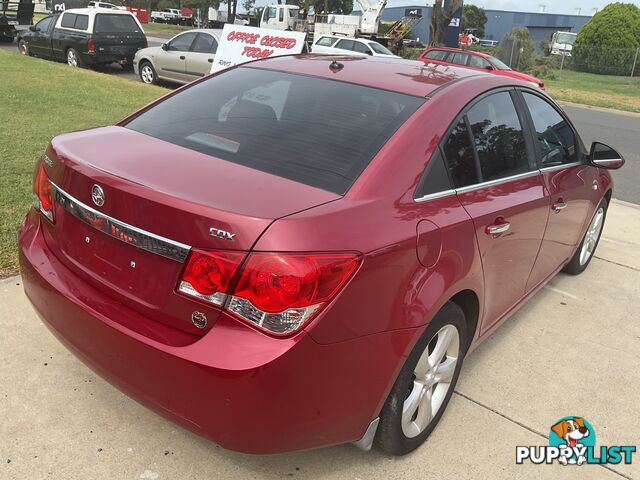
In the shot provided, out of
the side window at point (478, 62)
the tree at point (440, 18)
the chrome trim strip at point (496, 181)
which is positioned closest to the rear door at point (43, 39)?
the side window at point (478, 62)

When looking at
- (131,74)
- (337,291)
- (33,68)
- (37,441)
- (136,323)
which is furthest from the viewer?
(131,74)

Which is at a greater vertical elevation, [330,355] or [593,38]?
[593,38]

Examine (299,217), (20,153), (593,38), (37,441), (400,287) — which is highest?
(593,38)

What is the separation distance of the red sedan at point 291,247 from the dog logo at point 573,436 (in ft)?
1.93

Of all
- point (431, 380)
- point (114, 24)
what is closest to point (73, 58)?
point (114, 24)

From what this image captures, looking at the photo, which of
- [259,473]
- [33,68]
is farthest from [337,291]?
[33,68]

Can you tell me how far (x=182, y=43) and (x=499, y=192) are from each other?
41.4 feet

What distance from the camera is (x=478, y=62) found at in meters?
17.9

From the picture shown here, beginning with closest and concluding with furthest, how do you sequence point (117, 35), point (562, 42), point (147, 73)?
point (147, 73) → point (117, 35) → point (562, 42)

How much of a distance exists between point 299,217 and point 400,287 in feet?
1.57

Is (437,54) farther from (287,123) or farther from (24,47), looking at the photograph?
(287,123)

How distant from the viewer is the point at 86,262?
2.28 metres

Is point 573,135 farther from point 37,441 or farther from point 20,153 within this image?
point 20,153

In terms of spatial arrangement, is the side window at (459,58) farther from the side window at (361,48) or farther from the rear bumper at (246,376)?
the rear bumper at (246,376)
